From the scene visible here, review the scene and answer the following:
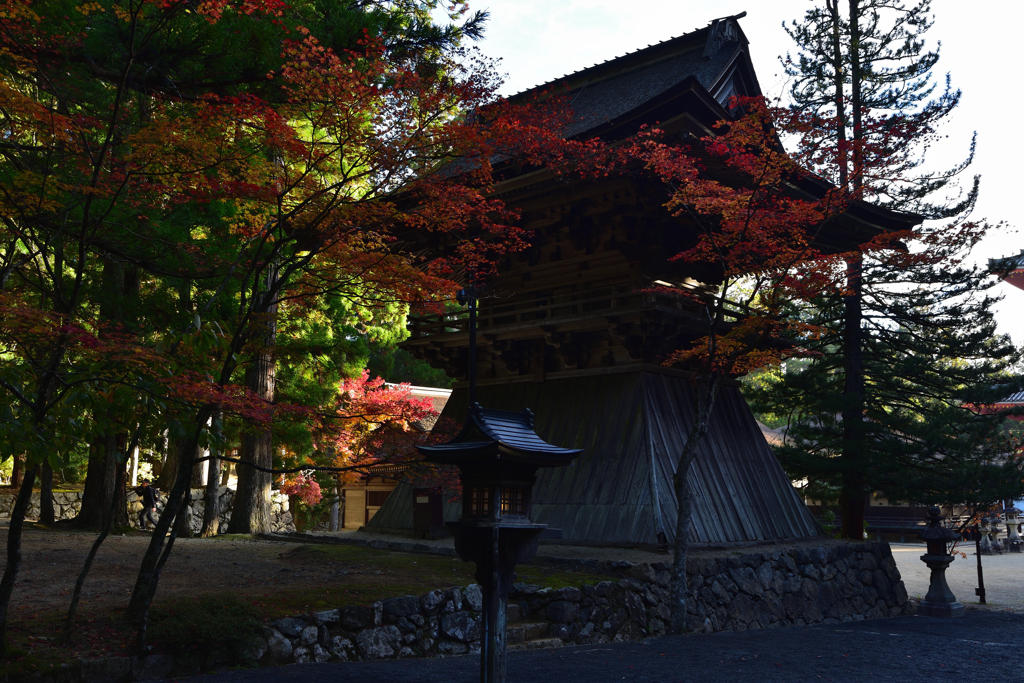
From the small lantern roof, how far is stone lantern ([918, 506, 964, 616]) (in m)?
12.5

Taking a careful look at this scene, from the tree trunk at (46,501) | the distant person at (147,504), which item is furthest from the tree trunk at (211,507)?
the tree trunk at (46,501)

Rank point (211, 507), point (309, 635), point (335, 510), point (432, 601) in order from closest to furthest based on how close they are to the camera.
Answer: point (309, 635), point (432, 601), point (211, 507), point (335, 510)

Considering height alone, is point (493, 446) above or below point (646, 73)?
below

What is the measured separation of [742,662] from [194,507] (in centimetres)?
1764

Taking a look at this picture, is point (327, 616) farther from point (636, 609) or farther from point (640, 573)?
point (640, 573)

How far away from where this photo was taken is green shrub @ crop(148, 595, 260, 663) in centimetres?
827

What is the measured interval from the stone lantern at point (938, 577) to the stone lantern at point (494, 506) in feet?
41.0

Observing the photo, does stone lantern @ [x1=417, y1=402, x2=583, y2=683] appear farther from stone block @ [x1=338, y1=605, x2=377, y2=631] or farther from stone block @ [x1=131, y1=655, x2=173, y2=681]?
stone block @ [x1=131, y1=655, x2=173, y2=681]

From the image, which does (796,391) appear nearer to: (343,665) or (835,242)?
(835,242)

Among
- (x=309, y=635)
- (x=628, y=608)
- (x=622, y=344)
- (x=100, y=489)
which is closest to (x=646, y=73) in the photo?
(x=622, y=344)

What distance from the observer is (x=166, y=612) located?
8695 millimetres

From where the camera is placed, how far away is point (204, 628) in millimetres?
8430

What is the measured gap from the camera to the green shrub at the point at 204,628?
8.27 meters

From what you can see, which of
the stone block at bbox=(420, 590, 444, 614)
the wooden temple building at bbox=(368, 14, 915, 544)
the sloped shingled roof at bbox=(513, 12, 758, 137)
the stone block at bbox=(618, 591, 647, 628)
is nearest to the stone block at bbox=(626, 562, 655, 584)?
the stone block at bbox=(618, 591, 647, 628)
